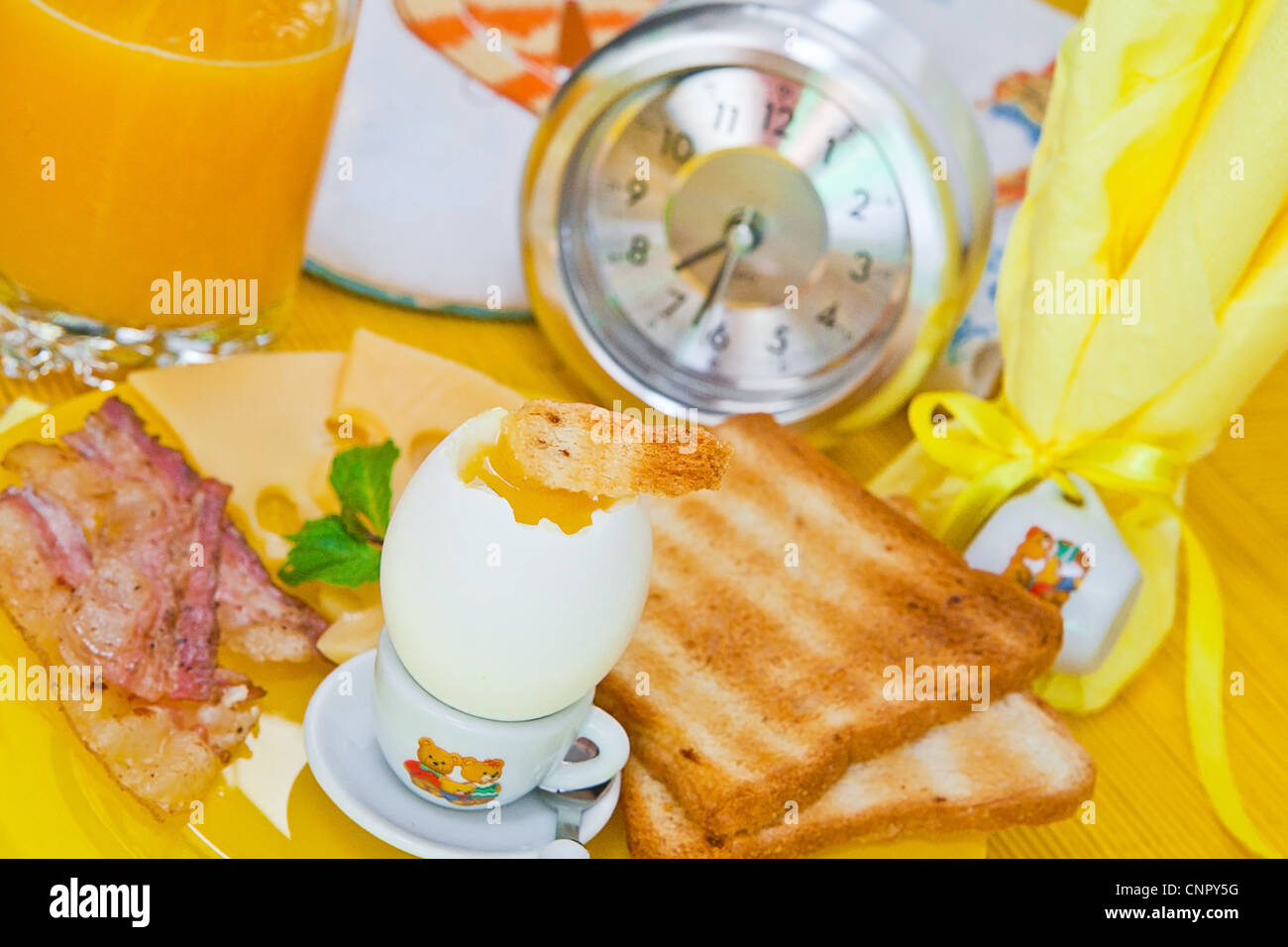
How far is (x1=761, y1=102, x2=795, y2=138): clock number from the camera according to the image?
1352 millimetres

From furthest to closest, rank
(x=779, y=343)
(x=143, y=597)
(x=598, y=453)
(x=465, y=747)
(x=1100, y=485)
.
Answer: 1. (x=779, y=343)
2. (x=1100, y=485)
3. (x=143, y=597)
4. (x=465, y=747)
5. (x=598, y=453)

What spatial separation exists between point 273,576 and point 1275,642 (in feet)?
3.33

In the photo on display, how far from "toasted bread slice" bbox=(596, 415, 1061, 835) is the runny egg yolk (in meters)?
0.31

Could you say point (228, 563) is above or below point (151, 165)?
below

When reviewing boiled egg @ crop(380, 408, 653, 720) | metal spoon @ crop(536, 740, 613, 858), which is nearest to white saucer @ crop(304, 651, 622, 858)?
metal spoon @ crop(536, 740, 613, 858)

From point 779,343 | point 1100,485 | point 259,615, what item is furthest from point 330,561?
point 1100,485

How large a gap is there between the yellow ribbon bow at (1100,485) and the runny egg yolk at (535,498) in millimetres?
597

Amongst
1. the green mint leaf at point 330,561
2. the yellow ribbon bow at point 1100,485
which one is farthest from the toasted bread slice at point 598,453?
the yellow ribbon bow at point 1100,485

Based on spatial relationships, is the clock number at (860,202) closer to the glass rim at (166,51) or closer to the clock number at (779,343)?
the clock number at (779,343)

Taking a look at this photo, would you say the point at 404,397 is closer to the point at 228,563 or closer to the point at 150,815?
the point at 228,563

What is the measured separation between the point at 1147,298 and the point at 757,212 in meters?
0.39

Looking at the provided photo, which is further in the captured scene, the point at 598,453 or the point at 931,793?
the point at 931,793

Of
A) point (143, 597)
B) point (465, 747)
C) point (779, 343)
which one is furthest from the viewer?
point (779, 343)

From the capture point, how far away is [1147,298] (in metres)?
1.25
